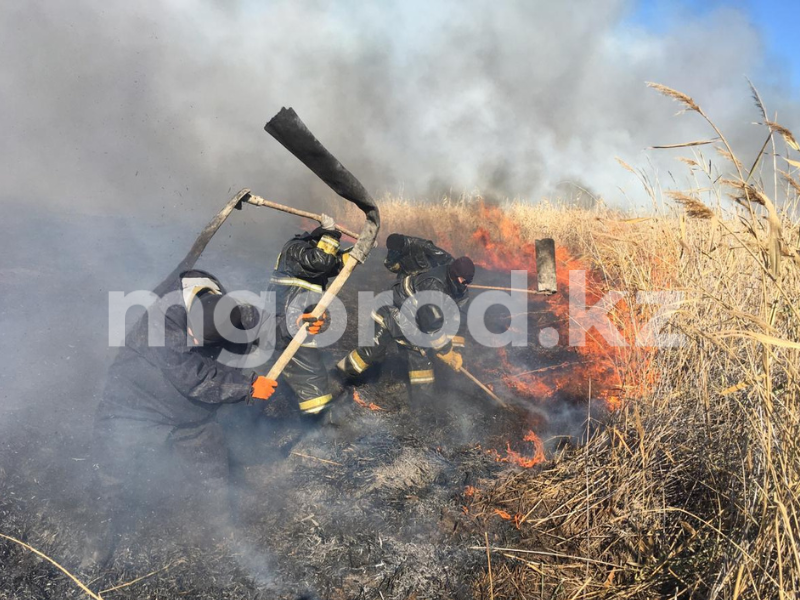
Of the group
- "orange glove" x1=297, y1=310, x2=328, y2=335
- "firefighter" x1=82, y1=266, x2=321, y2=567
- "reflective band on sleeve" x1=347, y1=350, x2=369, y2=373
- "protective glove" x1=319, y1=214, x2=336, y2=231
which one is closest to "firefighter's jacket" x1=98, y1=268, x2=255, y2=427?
"firefighter" x1=82, y1=266, x2=321, y2=567

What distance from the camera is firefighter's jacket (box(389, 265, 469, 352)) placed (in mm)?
5441

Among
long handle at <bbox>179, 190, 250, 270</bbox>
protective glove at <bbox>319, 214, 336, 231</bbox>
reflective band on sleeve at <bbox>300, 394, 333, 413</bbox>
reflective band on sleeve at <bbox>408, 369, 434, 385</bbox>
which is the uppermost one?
protective glove at <bbox>319, 214, 336, 231</bbox>

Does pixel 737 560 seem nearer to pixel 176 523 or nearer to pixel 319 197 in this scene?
pixel 176 523

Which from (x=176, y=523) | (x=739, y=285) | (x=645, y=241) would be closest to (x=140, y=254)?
(x=176, y=523)

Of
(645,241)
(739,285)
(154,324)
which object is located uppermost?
(645,241)

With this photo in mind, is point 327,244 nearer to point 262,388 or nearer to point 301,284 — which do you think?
point 301,284

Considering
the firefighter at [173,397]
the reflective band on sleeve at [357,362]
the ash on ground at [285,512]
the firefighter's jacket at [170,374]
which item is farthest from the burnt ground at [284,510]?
the reflective band on sleeve at [357,362]

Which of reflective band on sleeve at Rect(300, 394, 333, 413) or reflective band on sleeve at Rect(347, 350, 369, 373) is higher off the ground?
reflective band on sleeve at Rect(347, 350, 369, 373)

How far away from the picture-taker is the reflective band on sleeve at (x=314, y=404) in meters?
4.74

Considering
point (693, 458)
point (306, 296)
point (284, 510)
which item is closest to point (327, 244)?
point (306, 296)

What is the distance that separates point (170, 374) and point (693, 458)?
3.46m

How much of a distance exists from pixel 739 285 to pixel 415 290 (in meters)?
3.36

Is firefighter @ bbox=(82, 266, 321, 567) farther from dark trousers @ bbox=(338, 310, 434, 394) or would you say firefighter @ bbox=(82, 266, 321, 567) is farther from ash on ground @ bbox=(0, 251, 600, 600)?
dark trousers @ bbox=(338, 310, 434, 394)

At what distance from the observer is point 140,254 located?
26.2 ft
